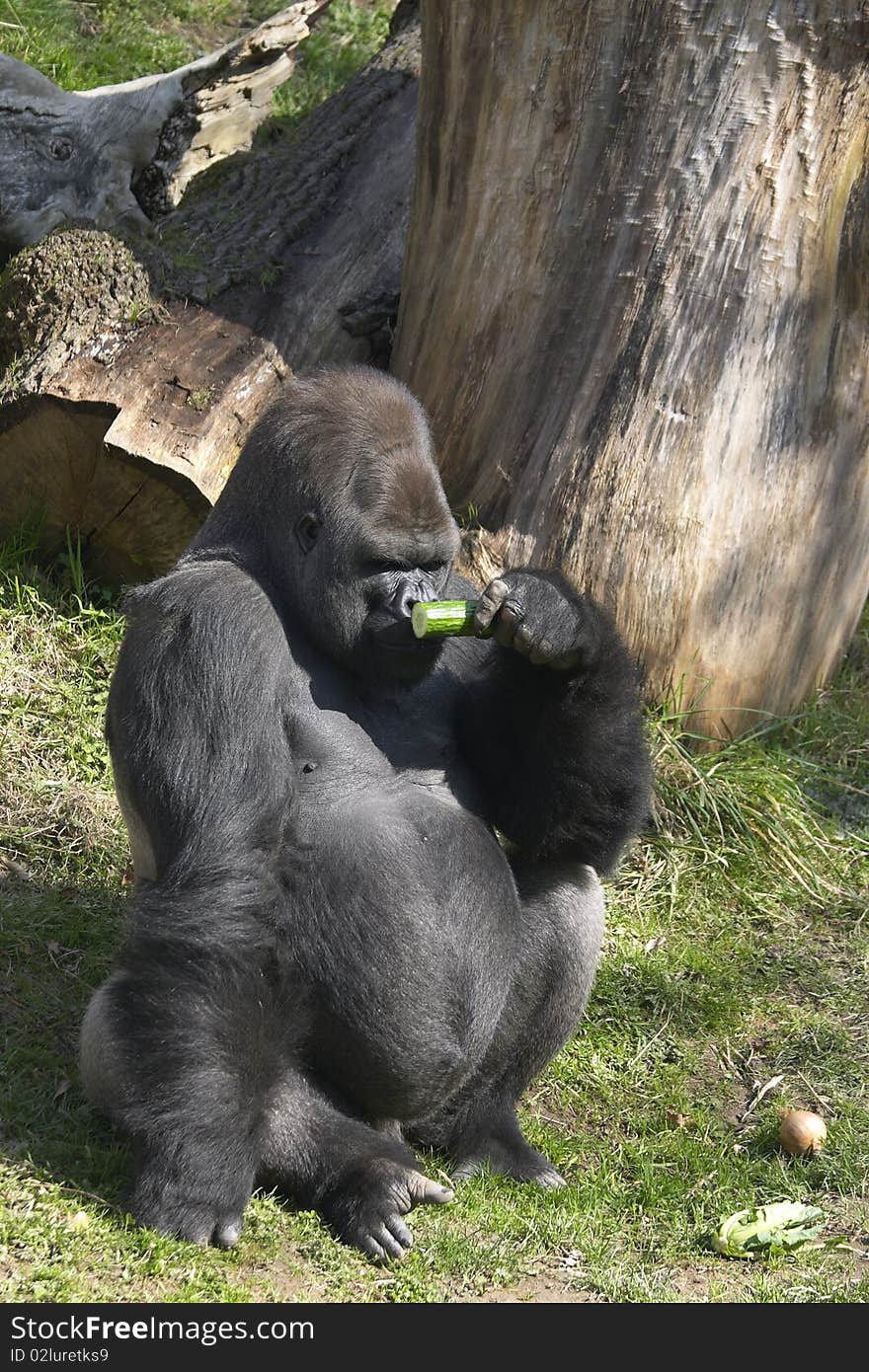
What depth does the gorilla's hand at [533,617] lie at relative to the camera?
3.23 m

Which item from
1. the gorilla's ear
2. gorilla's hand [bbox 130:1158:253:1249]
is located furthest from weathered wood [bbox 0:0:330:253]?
gorilla's hand [bbox 130:1158:253:1249]

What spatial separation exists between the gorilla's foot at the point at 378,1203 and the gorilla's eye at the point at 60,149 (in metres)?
4.73

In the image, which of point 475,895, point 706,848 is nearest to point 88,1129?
point 475,895

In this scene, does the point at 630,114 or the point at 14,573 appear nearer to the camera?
the point at 630,114

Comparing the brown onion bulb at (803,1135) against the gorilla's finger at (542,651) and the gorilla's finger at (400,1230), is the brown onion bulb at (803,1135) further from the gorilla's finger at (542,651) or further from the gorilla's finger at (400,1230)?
the gorilla's finger at (542,651)

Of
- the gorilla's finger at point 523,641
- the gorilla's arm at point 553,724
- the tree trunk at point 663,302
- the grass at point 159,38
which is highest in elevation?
the grass at point 159,38

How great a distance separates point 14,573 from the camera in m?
5.51

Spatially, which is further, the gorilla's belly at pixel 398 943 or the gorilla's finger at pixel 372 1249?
the gorilla's belly at pixel 398 943

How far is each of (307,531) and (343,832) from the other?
690mm

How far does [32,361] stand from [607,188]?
2077mm

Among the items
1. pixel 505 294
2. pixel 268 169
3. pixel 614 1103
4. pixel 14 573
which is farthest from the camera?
pixel 268 169

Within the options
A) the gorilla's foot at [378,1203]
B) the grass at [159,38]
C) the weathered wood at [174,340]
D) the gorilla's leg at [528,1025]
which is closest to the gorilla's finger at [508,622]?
the gorilla's leg at [528,1025]

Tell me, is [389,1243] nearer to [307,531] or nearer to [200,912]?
[200,912]

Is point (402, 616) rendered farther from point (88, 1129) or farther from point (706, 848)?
point (706, 848)
